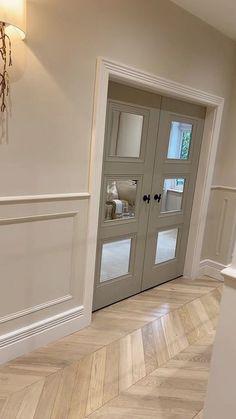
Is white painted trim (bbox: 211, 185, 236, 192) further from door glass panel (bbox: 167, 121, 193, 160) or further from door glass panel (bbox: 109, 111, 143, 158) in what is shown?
door glass panel (bbox: 109, 111, 143, 158)

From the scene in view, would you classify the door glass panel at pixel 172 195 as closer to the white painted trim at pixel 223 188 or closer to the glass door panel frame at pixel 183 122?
the glass door panel frame at pixel 183 122

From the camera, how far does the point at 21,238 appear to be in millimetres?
1817

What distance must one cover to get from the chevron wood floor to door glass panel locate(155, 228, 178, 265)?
1.83 feet

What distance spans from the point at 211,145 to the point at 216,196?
1.89 ft

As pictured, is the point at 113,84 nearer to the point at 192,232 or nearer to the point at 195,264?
the point at 192,232

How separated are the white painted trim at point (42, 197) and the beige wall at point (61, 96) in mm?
24

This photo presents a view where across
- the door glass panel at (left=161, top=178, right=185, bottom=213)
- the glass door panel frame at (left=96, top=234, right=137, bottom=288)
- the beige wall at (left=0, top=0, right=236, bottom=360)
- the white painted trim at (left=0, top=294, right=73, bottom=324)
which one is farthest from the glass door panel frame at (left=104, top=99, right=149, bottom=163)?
the white painted trim at (left=0, top=294, right=73, bottom=324)

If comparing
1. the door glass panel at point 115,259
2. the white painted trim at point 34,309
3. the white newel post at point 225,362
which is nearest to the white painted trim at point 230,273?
the white newel post at point 225,362

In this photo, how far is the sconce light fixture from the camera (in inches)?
54.8

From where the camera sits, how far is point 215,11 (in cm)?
238

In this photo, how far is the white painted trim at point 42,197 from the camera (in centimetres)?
169

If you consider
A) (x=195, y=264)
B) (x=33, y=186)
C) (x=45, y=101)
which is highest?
(x=45, y=101)

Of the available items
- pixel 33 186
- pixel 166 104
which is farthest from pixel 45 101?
pixel 166 104

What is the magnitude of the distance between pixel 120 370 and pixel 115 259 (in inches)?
36.2
